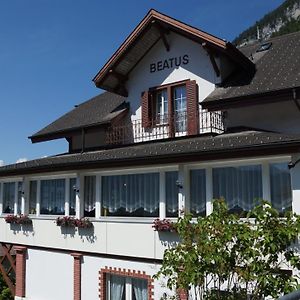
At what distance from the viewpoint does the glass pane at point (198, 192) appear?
40.4 feet

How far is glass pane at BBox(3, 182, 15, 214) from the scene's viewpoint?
18866 mm

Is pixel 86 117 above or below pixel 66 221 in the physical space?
above

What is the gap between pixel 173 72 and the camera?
1616cm

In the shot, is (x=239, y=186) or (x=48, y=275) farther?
(x=48, y=275)

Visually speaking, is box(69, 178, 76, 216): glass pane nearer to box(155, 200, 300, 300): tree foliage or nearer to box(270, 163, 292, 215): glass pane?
box(270, 163, 292, 215): glass pane

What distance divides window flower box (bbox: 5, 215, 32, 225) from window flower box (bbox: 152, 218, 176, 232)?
21.3ft

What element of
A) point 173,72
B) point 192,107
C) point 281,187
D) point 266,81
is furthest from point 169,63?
point 281,187

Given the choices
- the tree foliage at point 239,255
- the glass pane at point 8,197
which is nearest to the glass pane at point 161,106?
the glass pane at point 8,197

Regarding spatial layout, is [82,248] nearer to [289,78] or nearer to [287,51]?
[289,78]

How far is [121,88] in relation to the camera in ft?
57.9

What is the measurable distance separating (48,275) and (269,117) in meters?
9.46

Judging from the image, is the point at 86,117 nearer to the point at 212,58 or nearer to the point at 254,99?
the point at 212,58

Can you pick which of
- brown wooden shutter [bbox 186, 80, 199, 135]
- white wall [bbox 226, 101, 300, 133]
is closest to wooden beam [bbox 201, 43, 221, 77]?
brown wooden shutter [bbox 186, 80, 199, 135]

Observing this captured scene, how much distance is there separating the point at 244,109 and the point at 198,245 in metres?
7.11
